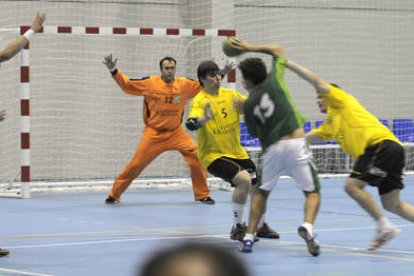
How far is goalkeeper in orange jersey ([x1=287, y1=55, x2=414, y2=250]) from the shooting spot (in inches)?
327

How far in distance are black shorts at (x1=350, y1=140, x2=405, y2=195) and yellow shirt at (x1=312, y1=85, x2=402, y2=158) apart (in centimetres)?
7

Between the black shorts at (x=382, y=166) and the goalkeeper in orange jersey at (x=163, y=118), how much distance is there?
569 centimetres

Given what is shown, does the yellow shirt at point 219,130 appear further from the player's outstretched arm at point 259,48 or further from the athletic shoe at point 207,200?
the athletic shoe at point 207,200

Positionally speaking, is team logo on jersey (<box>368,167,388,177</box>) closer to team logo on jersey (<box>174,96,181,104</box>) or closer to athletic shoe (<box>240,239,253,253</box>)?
athletic shoe (<box>240,239,253,253</box>)

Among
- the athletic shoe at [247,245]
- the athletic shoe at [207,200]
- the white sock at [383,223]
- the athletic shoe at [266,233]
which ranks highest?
the white sock at [383,223]

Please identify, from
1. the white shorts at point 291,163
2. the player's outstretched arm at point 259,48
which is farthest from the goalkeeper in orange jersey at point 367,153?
the white shorts at point 291,163

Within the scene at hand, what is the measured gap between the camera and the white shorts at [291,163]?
27.4ft

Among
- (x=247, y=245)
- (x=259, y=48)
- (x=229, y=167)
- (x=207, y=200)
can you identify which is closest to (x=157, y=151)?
(x=207, y=200)

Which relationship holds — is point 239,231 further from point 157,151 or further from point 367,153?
point 157,151

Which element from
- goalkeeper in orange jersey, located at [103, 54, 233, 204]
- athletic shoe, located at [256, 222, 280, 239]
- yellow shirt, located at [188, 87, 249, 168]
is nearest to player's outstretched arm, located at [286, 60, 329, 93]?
yellow shirt, located at [188, 87, 249, 168]

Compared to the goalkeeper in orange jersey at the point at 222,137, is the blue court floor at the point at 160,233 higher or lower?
lower

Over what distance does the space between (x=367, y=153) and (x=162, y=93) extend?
19.0 feet

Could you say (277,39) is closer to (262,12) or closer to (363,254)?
(262,12)

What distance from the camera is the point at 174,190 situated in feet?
55.5
